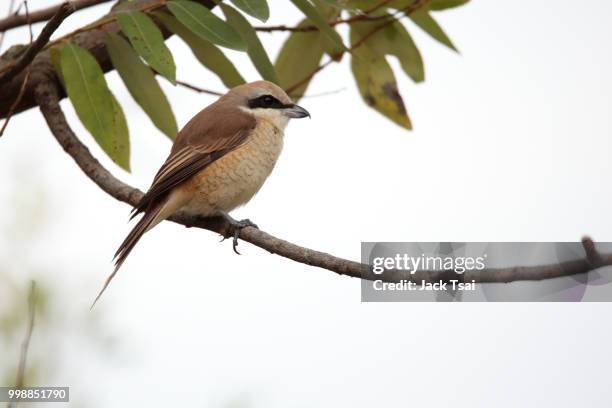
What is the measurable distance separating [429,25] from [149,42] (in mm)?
1159

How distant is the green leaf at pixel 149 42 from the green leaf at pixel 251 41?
1.07ft

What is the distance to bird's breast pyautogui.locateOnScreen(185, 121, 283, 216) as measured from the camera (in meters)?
3.89

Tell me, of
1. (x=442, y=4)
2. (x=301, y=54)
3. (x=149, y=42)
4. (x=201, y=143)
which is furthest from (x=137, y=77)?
(x=442, y=4)

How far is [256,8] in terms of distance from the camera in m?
3.09

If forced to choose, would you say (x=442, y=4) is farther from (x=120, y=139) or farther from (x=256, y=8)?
(x=120, y=139)

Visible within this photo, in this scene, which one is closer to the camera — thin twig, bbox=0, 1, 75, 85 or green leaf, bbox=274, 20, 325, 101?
thin twig, bbox=0, 1, 75, 85

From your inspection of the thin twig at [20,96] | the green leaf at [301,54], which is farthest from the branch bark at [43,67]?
the green leaf at [301,54]

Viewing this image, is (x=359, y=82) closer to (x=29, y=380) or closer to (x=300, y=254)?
(x=300, y=254)

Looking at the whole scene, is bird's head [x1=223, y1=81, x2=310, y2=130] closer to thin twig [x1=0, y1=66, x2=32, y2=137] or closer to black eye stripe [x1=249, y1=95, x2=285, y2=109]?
black eye stripe [x1=249, y1=95, x2=285, y2=109]

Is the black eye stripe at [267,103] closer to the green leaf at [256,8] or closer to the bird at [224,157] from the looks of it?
the bird at [224,157]

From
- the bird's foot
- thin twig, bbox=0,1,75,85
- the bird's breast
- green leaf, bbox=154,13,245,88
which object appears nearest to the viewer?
thin twig, bbox=0,1,75,85

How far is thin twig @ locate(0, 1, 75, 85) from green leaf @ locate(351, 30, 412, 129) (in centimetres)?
134

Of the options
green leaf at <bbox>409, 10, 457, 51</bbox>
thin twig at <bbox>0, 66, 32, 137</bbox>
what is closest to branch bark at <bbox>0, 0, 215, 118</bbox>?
thin twig at <bbox>0, 66, 32, 137</bbox>

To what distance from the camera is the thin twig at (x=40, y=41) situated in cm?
269
